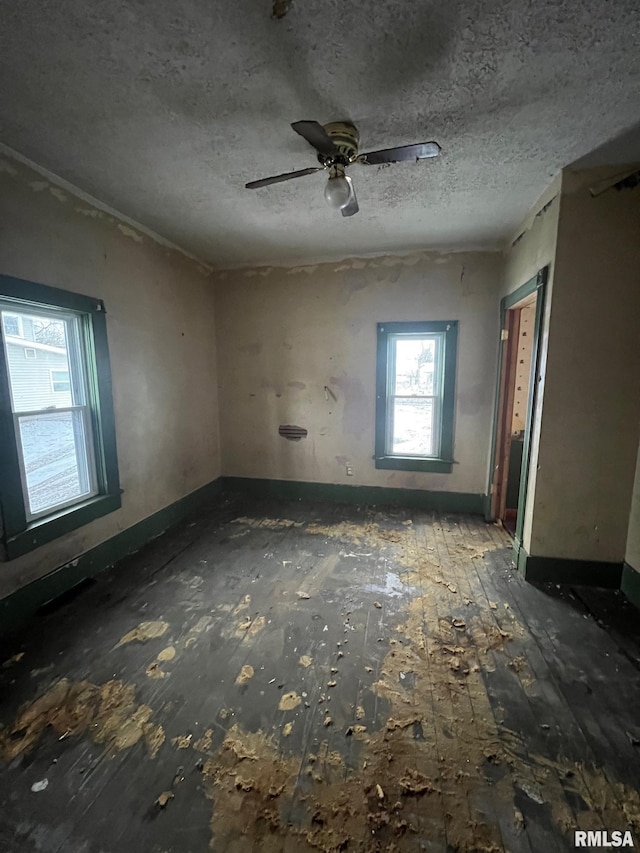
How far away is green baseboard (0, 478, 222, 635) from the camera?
7.16ft

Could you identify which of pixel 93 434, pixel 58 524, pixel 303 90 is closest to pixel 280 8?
pixel 303 90

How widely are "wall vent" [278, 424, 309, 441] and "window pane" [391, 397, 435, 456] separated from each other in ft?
3.49

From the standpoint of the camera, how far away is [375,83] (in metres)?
1.57

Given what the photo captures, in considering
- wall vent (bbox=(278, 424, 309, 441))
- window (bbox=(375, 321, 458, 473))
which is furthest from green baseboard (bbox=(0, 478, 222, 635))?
window (bbox=(375, 321, 458, 473))

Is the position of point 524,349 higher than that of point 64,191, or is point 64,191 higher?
point 64,191

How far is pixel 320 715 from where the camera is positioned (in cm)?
161

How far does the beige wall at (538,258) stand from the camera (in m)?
2.43

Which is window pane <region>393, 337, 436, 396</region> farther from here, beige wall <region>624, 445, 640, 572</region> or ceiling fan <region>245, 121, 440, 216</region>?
ceiling fan <region>245, 121, 440, 216</region>

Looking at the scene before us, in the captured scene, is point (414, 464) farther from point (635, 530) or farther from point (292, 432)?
point (635, 530)

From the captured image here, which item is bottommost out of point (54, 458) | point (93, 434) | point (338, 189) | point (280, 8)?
point (54, 458)

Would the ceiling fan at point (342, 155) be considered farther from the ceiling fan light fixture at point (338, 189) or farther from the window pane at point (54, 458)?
the window pane at point (54, 458)

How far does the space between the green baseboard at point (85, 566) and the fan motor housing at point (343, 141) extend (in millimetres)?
3078

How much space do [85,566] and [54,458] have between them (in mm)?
839

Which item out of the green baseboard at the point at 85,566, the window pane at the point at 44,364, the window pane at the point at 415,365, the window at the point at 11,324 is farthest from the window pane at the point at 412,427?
the window at the point at 11,324
